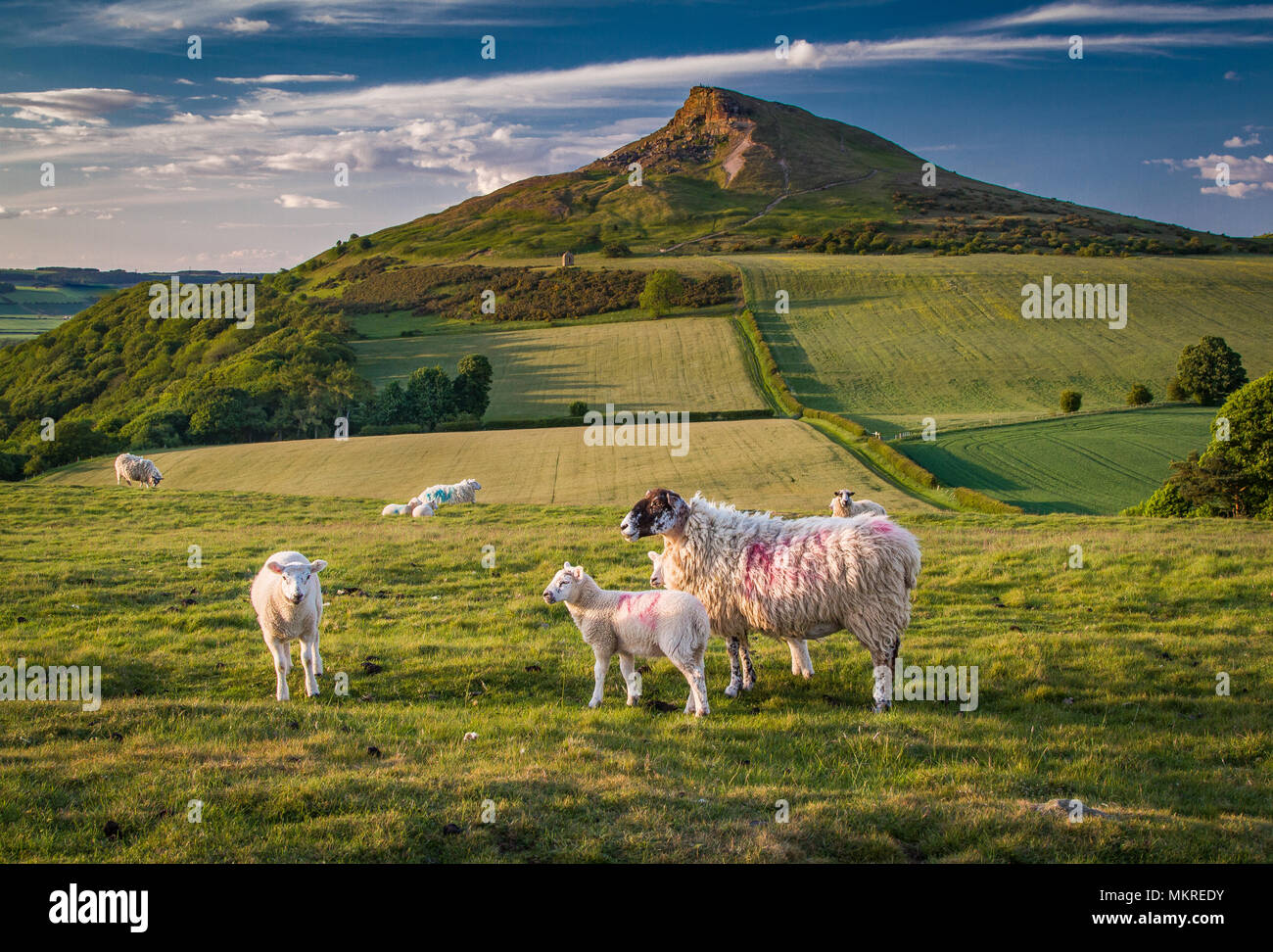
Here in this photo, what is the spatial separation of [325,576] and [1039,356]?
78.3 metres

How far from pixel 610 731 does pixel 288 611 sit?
492cm

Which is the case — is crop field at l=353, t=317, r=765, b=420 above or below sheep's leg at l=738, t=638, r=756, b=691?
above

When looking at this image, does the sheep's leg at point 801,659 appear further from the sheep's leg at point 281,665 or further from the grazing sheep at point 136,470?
the grazing sheep at point 136,470

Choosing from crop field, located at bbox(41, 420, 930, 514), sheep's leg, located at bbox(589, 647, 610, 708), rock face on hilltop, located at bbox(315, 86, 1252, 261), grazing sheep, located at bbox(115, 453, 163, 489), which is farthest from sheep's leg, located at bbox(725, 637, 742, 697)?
rock face on hilltop, located at bbox(315, 86, 1252, 261)

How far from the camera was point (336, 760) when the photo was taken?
29.3ft

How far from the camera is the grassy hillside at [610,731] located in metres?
7.10

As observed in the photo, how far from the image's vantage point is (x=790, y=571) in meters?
11.7

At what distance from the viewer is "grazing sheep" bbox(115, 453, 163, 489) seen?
135 feet

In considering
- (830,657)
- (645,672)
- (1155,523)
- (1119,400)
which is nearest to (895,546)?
(830,657)

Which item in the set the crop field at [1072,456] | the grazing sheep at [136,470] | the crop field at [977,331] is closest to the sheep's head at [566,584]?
the crop field at [1072,456]

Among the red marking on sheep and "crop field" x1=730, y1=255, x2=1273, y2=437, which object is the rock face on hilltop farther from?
the red marking on sheep

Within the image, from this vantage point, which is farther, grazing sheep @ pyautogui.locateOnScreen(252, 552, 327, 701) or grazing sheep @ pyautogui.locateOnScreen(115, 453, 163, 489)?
grazing sheep @ pyautogui.locateOnScreen(115, 453, 163, 489)

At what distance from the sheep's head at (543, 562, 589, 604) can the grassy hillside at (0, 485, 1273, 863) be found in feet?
4.64
